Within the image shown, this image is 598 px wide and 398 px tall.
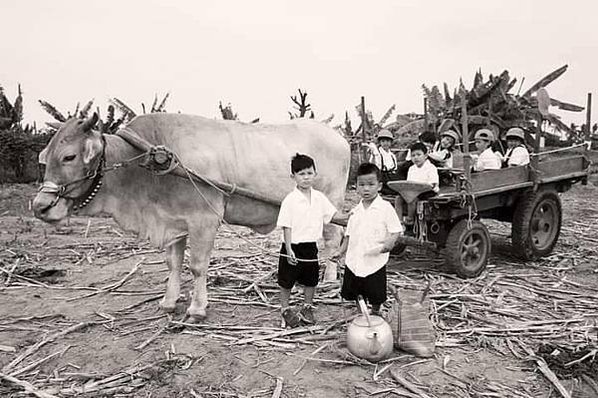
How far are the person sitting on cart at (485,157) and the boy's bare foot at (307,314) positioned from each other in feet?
10.4

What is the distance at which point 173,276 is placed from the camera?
558 cm

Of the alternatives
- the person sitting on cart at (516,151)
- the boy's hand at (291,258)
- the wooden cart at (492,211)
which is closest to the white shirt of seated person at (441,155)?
the wooden cart at (492,211)

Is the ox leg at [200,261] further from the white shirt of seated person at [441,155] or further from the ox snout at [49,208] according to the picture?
the white shirt of seated person at [441,155]

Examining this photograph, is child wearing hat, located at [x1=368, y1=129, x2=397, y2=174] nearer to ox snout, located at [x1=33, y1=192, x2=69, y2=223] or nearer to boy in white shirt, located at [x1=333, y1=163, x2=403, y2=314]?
boy in white shirt, located at [x1=333, y1=163, x2=403, y2=314]

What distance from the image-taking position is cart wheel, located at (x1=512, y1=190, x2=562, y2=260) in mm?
7168

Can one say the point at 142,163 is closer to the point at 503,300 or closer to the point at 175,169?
the point at 175,169

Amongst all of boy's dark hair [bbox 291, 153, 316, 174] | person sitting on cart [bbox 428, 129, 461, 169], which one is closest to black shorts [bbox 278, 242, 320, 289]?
boy's dark hair [bbox 291, 153, 316, 174]

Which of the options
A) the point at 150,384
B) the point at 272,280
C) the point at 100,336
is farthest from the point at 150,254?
the point at 150,384

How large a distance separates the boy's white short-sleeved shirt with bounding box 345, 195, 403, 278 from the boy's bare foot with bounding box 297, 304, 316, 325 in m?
0.69

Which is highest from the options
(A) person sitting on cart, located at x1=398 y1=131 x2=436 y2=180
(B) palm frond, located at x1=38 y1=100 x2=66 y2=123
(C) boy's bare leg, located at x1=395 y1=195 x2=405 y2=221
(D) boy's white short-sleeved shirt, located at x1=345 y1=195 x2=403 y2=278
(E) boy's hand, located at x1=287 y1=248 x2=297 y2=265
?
(B) palm frond, located at x1=38 y1=100 x2=66 y2=123

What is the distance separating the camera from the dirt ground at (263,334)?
4.02 m

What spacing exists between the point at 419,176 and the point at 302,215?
1886 mm

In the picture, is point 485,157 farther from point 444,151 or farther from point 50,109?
point 50,109

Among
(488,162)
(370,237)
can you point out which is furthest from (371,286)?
(488,162)
